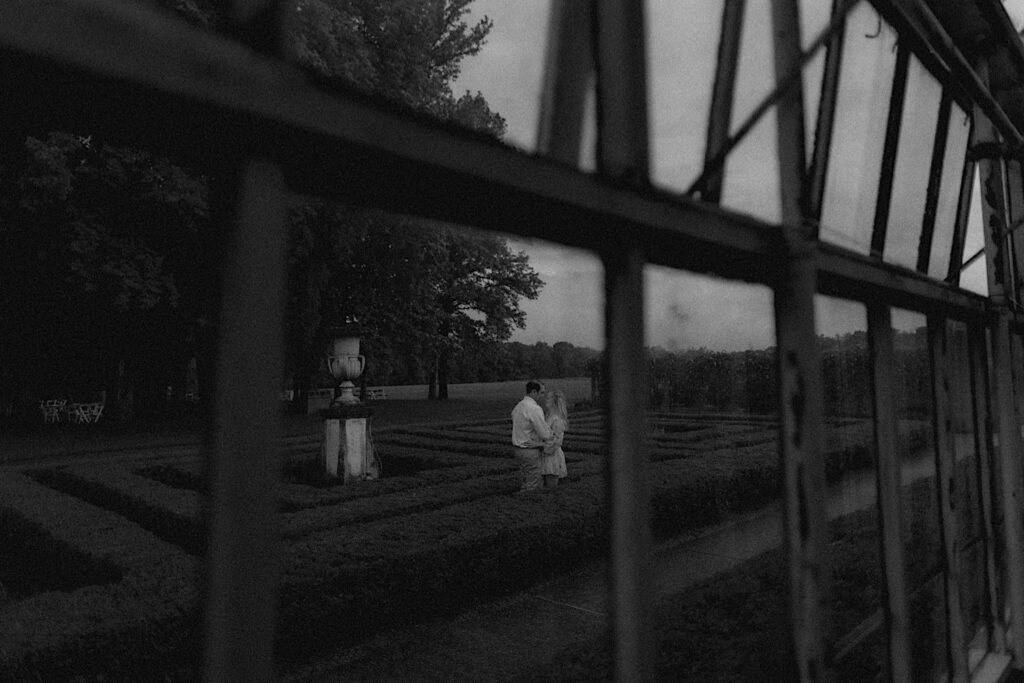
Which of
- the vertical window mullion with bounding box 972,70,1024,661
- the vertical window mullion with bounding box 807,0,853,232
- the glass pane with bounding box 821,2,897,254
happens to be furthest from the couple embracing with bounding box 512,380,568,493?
the vertical window mullion with bounding box 807,0,853,232

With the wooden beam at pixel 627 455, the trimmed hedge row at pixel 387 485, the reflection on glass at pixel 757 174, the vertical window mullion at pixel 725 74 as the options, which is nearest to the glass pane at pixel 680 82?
the vertical window mullion at pixel 725 74

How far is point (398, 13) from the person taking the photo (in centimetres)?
228

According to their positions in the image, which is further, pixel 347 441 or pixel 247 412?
pixel 347 441

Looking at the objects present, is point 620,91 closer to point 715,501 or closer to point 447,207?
point 447,207

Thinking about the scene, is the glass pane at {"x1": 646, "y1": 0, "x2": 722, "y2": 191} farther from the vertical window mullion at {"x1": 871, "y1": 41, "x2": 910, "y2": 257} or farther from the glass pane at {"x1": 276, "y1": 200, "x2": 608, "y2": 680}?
the vertical window mullion at {"x1": 871, "y1": 41, "x2": 910, "y2": 257}

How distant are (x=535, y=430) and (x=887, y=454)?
540cm

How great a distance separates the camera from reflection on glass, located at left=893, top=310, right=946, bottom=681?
2.86 metres

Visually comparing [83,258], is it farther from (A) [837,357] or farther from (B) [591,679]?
(A) [837,357]

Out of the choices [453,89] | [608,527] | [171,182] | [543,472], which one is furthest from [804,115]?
[171,182]

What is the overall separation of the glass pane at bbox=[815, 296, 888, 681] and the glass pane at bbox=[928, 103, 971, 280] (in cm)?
126

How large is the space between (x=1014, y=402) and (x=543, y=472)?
498 centimetres

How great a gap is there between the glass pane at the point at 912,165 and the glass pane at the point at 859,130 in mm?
208

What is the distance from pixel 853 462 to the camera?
9.44ft

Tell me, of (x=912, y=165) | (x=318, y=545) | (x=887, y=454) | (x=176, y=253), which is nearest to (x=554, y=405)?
(x=318, y=545)
